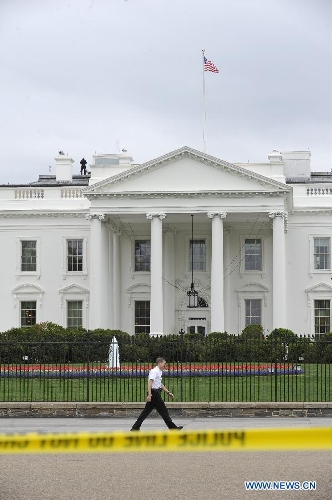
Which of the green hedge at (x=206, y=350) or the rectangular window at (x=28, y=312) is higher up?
the rectangular window at (x=28, y=312)

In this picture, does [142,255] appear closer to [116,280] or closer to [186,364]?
[116,280]

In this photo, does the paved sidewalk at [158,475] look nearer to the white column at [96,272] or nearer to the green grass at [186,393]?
the green grass at [186,393]

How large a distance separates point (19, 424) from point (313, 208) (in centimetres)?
3871

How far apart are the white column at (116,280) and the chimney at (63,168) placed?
31.9 feet

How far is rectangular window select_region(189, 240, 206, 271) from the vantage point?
61594 mm

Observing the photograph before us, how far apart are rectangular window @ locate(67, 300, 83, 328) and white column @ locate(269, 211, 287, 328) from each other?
38.1ft

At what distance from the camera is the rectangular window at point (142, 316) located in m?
61.3

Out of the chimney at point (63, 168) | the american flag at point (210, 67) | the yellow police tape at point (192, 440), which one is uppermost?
the american flag at point (210, 67)

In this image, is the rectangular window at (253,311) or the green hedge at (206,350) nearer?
the green hedge at (206,350)

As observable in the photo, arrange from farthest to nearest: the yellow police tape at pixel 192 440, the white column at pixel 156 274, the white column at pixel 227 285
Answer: the white column at pixel 227 285, the white column at pixel 156 274, the yellow police tape at pixel 192 440

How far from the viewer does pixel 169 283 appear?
2408 inches

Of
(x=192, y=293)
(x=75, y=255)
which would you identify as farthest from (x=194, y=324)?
(x=75, y=255)

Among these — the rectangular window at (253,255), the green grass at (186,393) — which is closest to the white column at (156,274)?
the rectangular window at (253,255)

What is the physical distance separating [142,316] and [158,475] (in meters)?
46.5
